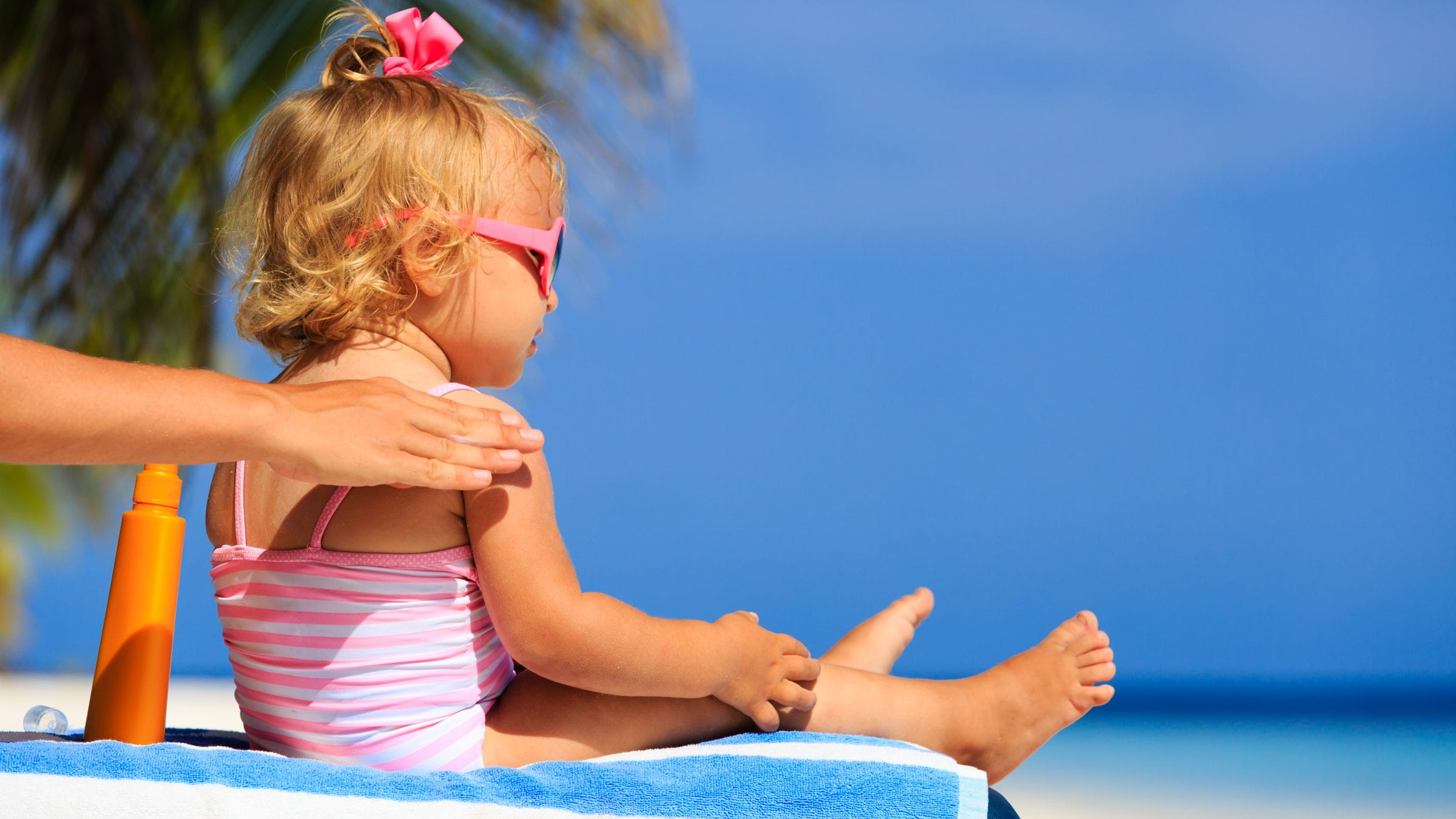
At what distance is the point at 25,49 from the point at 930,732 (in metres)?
5.18

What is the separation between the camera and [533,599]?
134 cm

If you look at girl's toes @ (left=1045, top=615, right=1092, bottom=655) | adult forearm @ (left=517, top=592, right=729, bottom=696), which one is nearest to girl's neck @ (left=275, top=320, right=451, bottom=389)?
adult forearm @ (left=517, top=592, right=729, bottom=696)

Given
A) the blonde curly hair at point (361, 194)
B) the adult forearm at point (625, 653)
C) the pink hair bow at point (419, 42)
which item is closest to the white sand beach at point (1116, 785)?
the blonde curly hair at point (361, 194)

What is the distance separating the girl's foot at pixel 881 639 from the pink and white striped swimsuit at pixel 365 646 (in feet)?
2.37

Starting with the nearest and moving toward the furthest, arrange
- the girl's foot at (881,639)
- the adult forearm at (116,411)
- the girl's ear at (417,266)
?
1. the adult forearm at (116,411)
2. the girl's ear at (417,266)
3. the girl's foot at (881,639)

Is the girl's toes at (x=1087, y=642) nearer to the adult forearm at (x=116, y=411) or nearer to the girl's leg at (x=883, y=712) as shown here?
the girl's leg at (x=883, y=712)

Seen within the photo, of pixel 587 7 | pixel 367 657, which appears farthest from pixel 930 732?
pixel 587 7

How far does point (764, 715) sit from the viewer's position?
1.51 m

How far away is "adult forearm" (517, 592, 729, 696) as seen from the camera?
1.35 m

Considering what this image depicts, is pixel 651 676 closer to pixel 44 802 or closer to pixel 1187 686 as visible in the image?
pixel 44 802

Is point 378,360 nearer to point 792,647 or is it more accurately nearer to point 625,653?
Result: point 625,653

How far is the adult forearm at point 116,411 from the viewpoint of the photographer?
101cm

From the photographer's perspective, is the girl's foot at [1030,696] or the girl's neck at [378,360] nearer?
the girl's neck at [378,360]

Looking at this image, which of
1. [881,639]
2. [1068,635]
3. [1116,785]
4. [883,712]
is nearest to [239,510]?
[883,712]
